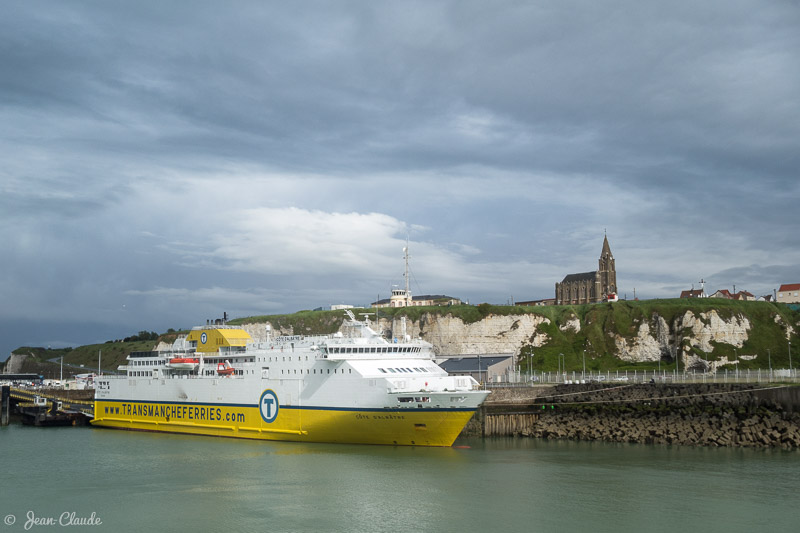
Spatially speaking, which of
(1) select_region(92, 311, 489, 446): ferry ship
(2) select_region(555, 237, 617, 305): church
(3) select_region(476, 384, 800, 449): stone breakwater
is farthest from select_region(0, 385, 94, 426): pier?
(2) select_region(555, 237, 617, 305): church

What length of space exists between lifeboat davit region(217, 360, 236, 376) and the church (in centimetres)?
9030

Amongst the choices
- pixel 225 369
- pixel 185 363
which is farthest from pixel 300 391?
pixel 185 363

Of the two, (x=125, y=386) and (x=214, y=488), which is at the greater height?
(x=125, y=386)

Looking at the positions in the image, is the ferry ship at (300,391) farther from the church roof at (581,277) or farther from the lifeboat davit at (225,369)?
the church roof at (581,277)

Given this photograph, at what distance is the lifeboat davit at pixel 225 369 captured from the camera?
142ft

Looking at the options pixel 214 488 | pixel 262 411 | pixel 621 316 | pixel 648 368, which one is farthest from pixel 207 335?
pixel 621 316

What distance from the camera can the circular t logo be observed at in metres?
40.0

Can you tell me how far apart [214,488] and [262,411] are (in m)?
12.3

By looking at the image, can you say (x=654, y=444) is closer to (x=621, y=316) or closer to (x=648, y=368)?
(x=648, y=368)

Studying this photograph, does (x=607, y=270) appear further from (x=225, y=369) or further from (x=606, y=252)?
(x=225, y=369)

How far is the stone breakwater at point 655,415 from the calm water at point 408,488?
73.2 inches

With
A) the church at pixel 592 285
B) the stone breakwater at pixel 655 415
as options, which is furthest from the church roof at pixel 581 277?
the stone breakwater at pixel 655 415

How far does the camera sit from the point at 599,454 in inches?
1394

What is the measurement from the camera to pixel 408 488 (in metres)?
27.7
